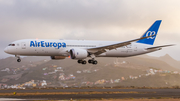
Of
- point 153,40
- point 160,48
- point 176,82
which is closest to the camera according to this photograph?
point 160,48

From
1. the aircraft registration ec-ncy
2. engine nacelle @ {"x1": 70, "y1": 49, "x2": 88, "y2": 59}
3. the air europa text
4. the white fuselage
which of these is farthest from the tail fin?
the air europa text

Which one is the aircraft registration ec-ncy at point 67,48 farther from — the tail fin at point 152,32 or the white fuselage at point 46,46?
the tail fin at point 152,32

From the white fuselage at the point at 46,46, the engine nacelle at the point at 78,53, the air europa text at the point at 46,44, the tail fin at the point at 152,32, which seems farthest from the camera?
the tail fin at the point at 152,32

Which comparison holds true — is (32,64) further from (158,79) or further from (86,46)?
(86,46)

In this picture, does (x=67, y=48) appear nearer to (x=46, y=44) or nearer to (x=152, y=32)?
(x=46, y=44)

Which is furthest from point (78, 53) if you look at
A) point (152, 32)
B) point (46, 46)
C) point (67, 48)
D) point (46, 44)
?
point (152, 32)

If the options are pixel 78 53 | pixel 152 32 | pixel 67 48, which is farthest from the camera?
pixel 152 32

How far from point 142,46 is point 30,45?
28425mm

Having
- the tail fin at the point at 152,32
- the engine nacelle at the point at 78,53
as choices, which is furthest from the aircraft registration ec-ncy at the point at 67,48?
the tail fin at the point at 152,32

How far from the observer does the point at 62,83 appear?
14025 centimetres

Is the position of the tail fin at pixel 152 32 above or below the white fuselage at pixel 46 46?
above

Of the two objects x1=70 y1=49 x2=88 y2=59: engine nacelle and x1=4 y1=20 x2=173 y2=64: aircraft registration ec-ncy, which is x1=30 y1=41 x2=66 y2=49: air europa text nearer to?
x1=4 y1=20 x2=173 y2=64: aircraft registration ec-ncy

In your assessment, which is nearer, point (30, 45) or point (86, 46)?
point (30, 45)

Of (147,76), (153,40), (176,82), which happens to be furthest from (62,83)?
(153,40)
